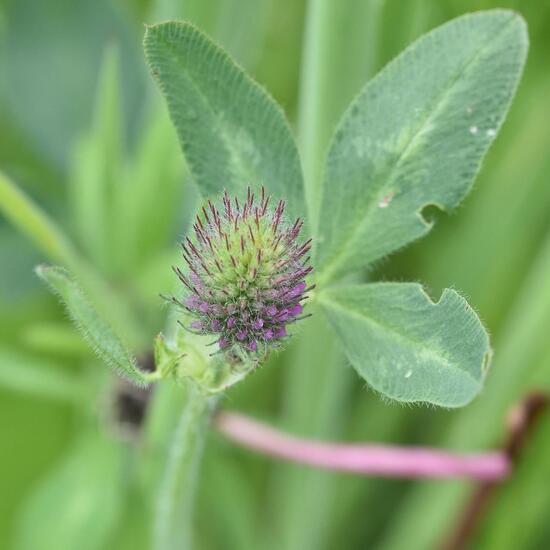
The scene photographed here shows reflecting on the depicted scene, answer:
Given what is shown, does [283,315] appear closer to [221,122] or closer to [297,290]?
[297,290]

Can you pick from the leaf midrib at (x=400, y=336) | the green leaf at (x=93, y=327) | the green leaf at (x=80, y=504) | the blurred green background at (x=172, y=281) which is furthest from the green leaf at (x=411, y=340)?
the green leaf at (x=80, y=504)

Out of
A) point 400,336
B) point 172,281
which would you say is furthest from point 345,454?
point 400,336

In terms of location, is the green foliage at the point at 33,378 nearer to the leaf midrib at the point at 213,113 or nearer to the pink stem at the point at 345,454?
the pink stem at the point at 345,454

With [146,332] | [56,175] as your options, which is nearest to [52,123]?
[56,175]

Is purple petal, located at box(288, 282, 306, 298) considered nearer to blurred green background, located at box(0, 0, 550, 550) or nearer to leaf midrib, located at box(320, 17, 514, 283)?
leaf midrib, located at box(320, 17, 514, 283)

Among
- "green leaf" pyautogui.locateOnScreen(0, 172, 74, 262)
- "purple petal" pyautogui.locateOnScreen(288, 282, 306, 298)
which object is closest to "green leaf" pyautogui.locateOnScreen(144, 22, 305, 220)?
"purple petal" pyautogui.locateOnScreen(288, 282, 306, 298)
